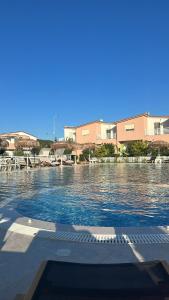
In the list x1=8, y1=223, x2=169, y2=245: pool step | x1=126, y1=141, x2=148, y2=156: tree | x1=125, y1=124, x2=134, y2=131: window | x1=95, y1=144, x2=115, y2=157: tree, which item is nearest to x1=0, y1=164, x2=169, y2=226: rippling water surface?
x1=8, y1=223, x2=169, y2=245: pool step

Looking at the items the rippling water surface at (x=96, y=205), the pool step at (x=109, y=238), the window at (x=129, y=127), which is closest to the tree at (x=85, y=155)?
the window at (x=129, y=127)

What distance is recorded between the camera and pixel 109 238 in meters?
4.23

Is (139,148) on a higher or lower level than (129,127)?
lower

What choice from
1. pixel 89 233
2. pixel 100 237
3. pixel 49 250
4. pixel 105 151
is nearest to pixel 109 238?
pixel 100 237


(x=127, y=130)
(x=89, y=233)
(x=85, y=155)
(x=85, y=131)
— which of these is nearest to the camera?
(x=89, y=233)

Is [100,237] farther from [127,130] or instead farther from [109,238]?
[127,130]

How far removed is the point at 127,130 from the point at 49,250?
37.7 meters

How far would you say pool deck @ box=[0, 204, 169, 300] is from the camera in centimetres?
294

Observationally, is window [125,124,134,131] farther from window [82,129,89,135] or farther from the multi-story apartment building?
window [82,129,89,135]

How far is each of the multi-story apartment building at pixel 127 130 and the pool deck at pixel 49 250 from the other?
33208 mm

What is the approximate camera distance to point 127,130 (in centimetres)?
4072

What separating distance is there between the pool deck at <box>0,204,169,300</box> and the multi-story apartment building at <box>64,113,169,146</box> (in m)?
33.2

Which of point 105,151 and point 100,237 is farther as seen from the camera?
point 105,151

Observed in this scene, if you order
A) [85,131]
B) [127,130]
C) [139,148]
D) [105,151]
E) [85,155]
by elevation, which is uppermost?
[85,131]
